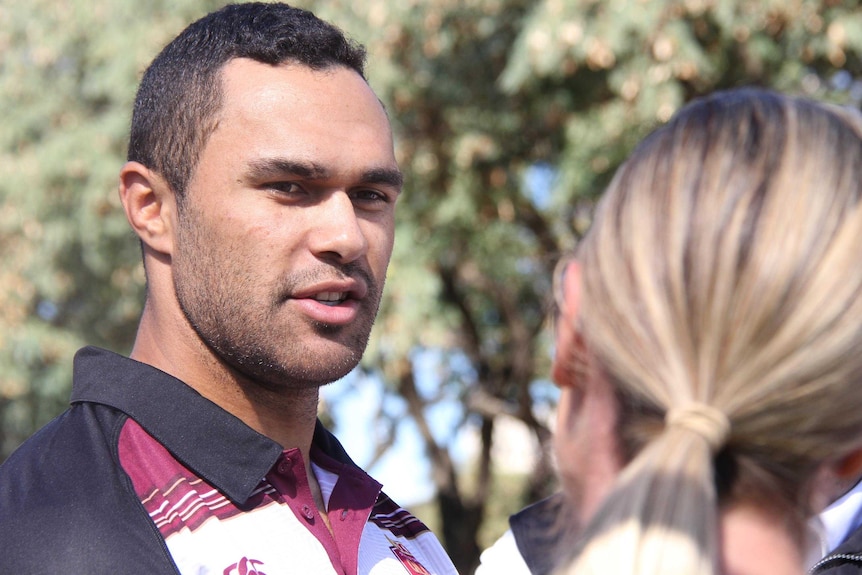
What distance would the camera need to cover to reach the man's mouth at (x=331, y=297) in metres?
2.20

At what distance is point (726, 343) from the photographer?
119cm

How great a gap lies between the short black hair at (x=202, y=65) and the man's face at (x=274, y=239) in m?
0.03

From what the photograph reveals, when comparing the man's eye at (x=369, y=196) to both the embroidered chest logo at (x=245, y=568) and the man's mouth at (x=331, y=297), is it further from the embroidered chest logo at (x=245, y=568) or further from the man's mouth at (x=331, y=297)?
the embroidered chest logo at (x=245, y=568)

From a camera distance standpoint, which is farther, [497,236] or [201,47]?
[497,236]

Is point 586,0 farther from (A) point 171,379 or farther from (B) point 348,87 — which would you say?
(A) point 171,379

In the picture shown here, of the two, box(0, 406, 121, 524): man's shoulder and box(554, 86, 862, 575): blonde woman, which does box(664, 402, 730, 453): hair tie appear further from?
box(0, 406, 121, 524): man's shoulder

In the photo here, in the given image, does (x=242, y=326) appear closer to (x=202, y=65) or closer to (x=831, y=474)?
A: (x=202, y=65)

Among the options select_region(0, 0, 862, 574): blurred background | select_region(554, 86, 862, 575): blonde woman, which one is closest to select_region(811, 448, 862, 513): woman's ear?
select_region(554, 86, 862, 575): blonde woman

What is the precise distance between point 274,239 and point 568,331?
936mm

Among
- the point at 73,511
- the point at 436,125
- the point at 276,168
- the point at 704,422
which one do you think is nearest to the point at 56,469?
the point at 73,511

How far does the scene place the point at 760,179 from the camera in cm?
122

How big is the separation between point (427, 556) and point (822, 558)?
2.66 feet

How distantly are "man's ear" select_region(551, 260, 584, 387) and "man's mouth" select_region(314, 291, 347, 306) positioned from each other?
0.87 metres

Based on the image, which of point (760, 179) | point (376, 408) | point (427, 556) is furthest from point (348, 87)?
point (376, 408)
